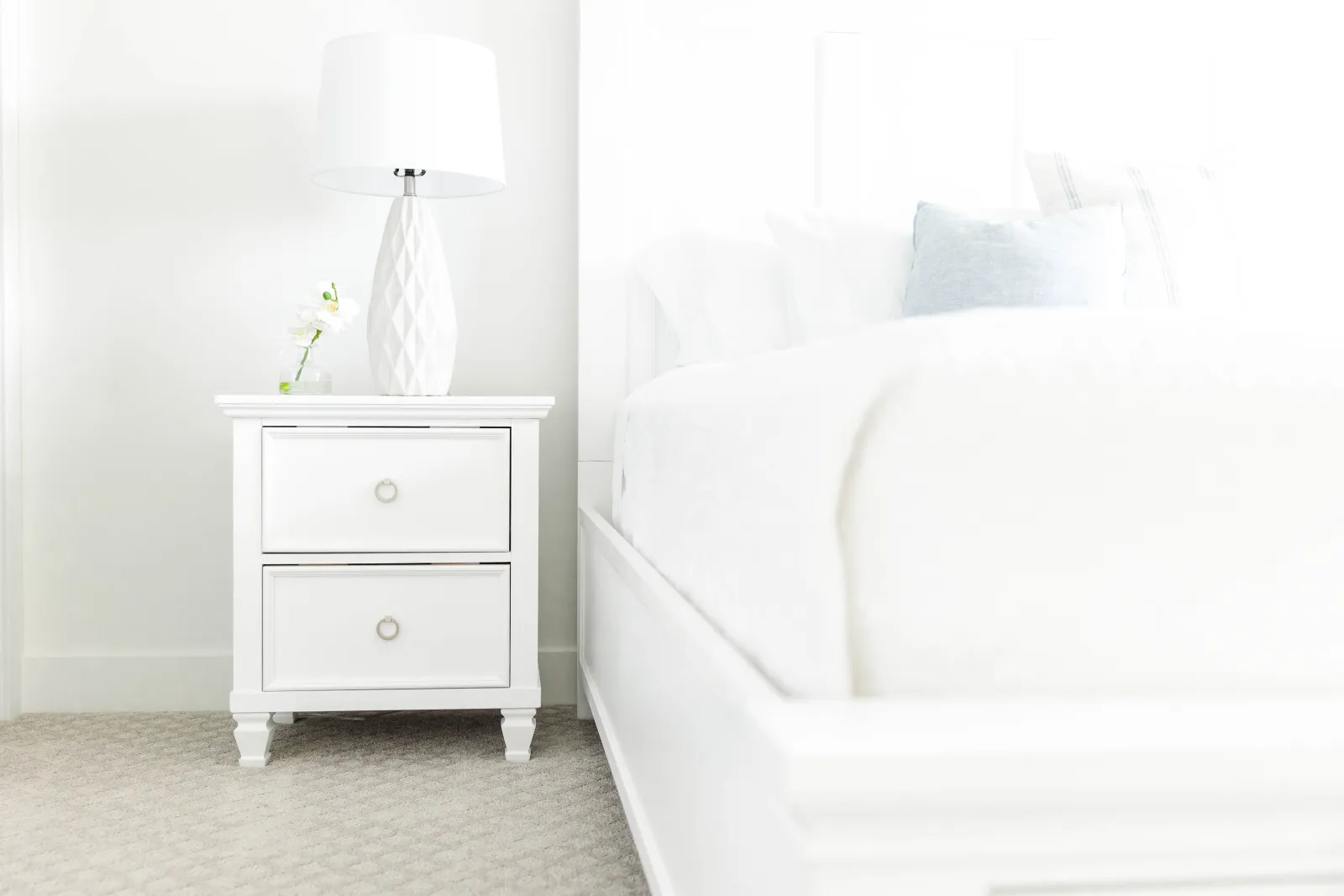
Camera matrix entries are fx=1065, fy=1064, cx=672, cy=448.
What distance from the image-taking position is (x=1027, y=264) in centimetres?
148

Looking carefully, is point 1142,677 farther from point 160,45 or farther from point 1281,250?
point 160,45

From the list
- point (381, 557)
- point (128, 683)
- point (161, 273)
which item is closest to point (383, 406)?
point (381, 557)

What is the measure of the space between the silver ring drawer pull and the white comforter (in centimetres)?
118

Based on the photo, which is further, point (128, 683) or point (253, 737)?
point (128, 683)

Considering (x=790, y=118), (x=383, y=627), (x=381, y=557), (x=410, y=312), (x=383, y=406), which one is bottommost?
(x=383, y=627)

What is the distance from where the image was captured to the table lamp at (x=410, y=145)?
67.2 inches

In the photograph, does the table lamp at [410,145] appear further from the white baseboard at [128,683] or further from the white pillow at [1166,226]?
the white pillow at [1166,226]

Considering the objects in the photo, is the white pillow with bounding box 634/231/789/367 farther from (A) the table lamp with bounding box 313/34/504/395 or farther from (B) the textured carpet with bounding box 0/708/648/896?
(B) the textured carpet with bounding box 0/708/648/896

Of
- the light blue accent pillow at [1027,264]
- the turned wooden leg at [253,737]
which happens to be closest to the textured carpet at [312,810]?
the turned wooden leg at [253,737]

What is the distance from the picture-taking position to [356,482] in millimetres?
1656

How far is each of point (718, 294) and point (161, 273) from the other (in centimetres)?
108

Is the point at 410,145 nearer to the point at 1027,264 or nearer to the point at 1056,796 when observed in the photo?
the point at 1027,264

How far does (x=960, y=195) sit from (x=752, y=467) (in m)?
1.53

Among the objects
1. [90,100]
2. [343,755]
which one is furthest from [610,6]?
[343,755]
